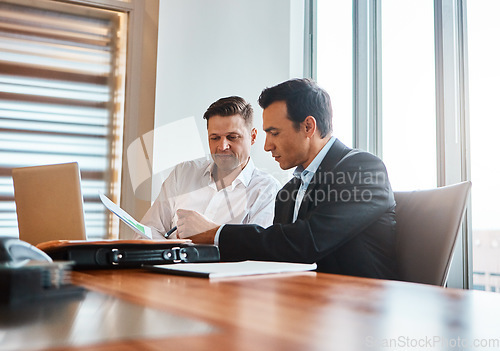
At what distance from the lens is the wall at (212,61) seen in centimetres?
349

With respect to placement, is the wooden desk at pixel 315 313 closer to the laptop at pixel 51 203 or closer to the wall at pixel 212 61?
the laptop at pixel 51 203

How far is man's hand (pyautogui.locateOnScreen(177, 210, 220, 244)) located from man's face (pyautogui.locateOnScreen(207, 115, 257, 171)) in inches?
37.6

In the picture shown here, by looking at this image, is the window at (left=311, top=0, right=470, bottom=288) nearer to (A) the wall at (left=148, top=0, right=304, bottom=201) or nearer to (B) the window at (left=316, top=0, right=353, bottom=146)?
(B) the window at (left=316, top=0, right=353, bottom=146)

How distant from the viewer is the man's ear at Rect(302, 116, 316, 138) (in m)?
1.96

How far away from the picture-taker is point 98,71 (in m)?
3.66

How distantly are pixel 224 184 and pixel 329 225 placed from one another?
1219 millimetres

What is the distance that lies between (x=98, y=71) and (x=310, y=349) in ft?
12.0

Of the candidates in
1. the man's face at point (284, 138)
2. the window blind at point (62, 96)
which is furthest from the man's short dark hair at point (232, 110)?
the window blind at point (62, 96)

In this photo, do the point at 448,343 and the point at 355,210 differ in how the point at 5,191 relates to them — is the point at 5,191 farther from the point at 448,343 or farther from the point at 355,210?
the point at 448,343

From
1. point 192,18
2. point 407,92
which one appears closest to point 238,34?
point 192,18

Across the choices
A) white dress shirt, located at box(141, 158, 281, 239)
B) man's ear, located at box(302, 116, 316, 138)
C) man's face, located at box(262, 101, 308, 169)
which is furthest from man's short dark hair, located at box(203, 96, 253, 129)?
man's ear, located at box(302, 116, 316, 138)

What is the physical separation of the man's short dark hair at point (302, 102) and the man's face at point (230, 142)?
2.00 feet

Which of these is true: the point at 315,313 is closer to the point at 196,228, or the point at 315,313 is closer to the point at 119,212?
the point at 119,212

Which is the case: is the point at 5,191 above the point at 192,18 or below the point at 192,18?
below
